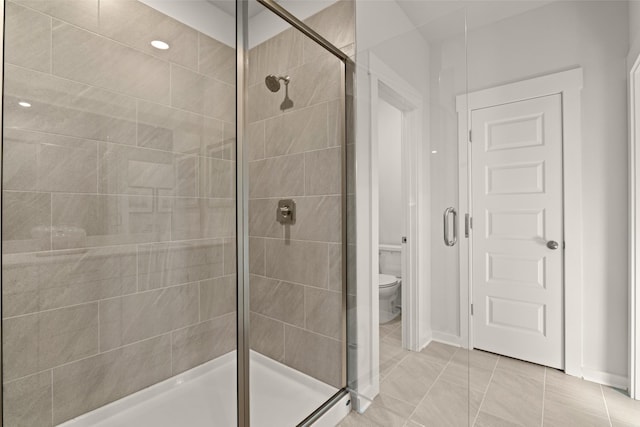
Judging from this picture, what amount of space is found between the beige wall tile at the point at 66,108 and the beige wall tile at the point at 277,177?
478 millimetres

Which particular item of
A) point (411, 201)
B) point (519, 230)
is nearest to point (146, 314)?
point (411, 201)

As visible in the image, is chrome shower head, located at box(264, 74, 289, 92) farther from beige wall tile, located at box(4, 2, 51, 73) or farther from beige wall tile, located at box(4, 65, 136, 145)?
beige wall tile, located at box(4, 2, 51, 73)

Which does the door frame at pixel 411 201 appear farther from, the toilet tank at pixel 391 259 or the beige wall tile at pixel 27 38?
the beige wall tile at pixel 27 38

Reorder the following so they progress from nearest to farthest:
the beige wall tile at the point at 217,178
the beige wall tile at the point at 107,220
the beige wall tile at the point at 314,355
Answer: the beige wall tile at the point at 107,220 < the beige wall tile at the point at 217,178 < the beige wall tile at the point at 314,355

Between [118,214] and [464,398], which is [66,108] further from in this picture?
[464,398]

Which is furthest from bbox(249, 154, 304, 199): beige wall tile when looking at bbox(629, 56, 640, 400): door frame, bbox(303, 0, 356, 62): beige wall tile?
bbox(629, 56, 640, 400): door frame

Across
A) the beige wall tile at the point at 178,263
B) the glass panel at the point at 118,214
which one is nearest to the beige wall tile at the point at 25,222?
the glass panel at the point at 118,214

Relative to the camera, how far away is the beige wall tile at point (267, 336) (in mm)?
1341

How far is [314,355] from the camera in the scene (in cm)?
166

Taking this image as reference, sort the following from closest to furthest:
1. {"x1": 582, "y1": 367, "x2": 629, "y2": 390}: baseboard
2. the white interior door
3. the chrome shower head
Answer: the chrome shower head
{"x1": 582, "y1": 367, "x2": 629, "y2": 390}: baseboard
the white interior door

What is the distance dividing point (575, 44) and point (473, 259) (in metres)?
1.68

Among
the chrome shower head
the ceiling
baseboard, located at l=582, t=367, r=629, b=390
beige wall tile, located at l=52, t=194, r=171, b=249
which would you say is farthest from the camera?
the ceiling

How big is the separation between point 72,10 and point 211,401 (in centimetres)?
147

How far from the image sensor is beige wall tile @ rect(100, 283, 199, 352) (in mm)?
1060
